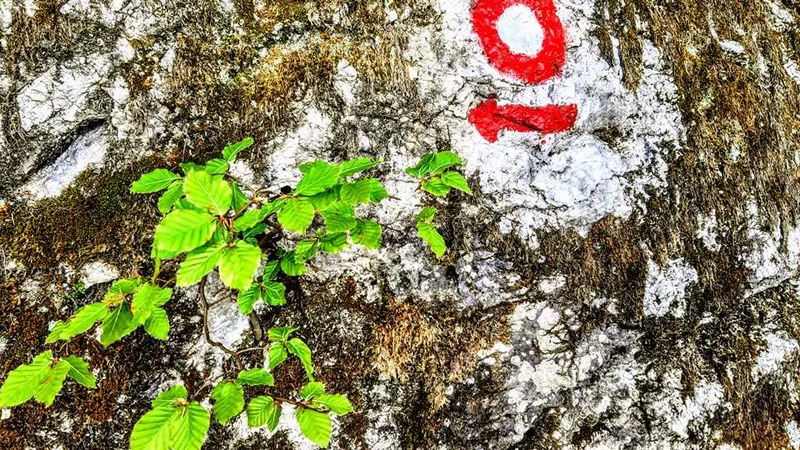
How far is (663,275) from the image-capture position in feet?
7.79

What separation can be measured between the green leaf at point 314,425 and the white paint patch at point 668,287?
1.58m

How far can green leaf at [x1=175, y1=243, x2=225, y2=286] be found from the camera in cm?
125

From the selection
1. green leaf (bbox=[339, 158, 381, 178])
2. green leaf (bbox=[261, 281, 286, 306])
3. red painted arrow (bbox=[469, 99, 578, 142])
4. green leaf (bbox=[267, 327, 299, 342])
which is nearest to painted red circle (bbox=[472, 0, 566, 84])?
red painted arrow (bbox=[469, 99, 578, 142])

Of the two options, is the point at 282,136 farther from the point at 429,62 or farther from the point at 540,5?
the point at 540,5

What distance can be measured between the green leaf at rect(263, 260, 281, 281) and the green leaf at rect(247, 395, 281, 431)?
479mm

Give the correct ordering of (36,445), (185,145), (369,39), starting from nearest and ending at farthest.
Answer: (36,445), (185,145), (369,39)

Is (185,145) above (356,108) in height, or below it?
below

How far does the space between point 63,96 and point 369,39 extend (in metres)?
1.30

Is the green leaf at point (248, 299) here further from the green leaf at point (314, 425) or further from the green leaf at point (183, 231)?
the green leaf at point (183, 231)

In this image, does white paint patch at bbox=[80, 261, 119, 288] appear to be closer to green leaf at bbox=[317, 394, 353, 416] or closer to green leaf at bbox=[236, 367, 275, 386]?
green leaf at bbox=[236, 367, 275, 386]

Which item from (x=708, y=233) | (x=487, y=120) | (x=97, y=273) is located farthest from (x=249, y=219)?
(x=708, y=233)

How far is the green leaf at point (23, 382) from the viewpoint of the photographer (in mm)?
1431

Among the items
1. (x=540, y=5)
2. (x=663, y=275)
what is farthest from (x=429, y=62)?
(x=663, y=275)

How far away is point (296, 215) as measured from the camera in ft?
4.49
